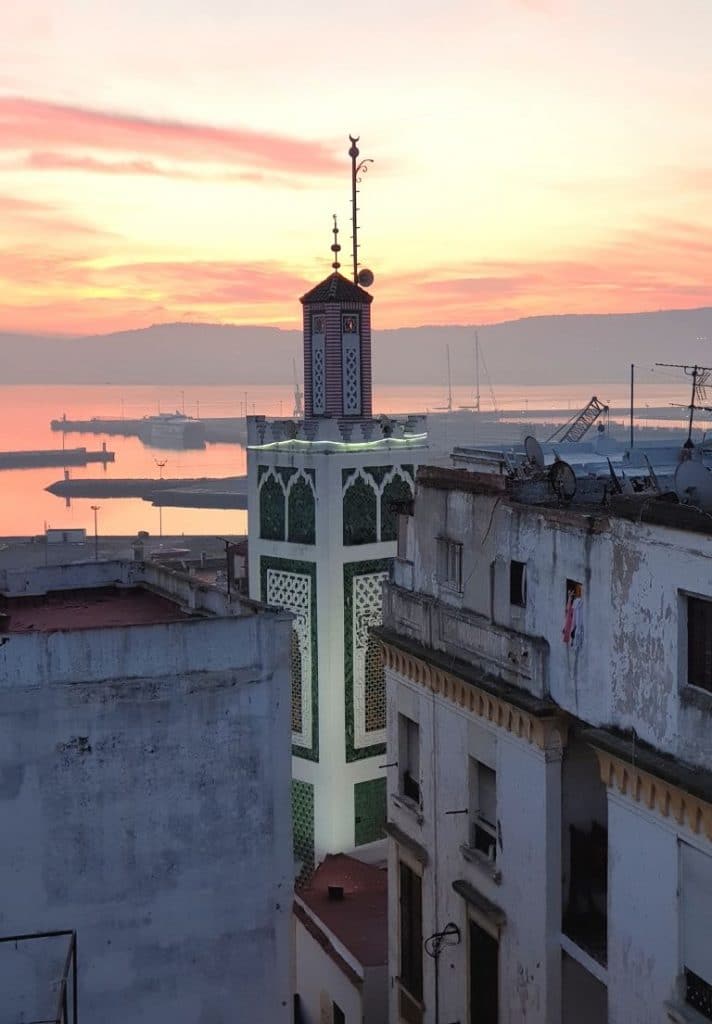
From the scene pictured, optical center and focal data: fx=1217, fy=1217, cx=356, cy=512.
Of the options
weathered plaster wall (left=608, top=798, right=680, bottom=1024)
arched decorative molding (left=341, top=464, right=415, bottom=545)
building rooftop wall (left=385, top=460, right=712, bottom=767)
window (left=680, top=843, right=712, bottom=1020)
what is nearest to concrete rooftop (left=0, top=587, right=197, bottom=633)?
building rooftop wall (left=385, top=460, right=712, bottom=767)

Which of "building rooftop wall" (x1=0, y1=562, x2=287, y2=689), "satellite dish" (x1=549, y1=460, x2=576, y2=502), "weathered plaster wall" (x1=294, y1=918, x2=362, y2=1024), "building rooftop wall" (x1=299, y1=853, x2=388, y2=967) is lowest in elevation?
"weathered plaster wall" (x1=294, y1=918, x2=362, y2=1024)

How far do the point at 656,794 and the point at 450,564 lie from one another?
3763mm

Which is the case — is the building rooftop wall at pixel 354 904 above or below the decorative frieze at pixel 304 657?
below

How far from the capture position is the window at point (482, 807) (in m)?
10.3

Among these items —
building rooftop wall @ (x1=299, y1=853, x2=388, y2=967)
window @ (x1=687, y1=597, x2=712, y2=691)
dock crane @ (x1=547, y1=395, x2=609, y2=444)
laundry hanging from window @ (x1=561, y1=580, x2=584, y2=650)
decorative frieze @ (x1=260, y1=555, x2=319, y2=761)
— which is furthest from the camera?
decorative frieze @ (x1=260, y1=555, x2=319, y2=761)

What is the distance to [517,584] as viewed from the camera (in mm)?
10016

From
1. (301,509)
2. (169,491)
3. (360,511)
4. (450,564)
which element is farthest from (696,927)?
(169,491)

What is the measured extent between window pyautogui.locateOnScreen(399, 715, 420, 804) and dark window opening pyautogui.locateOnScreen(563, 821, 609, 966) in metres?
2.55

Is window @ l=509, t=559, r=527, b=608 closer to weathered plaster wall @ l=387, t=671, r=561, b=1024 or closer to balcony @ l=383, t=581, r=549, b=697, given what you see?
balcony @ l=383, t=581, r=549, b=697

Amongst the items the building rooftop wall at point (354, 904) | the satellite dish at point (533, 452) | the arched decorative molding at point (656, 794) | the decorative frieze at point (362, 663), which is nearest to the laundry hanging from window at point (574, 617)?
the arched decorative molding at point (656, 794)

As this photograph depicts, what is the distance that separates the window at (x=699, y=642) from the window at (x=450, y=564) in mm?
3475

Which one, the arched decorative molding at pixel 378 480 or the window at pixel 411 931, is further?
the arched decorative molding at pixel 378 480

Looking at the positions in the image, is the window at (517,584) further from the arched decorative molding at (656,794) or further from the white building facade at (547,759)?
the arched decorative molding at (656,794)

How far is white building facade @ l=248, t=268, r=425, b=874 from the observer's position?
16.8 metres
